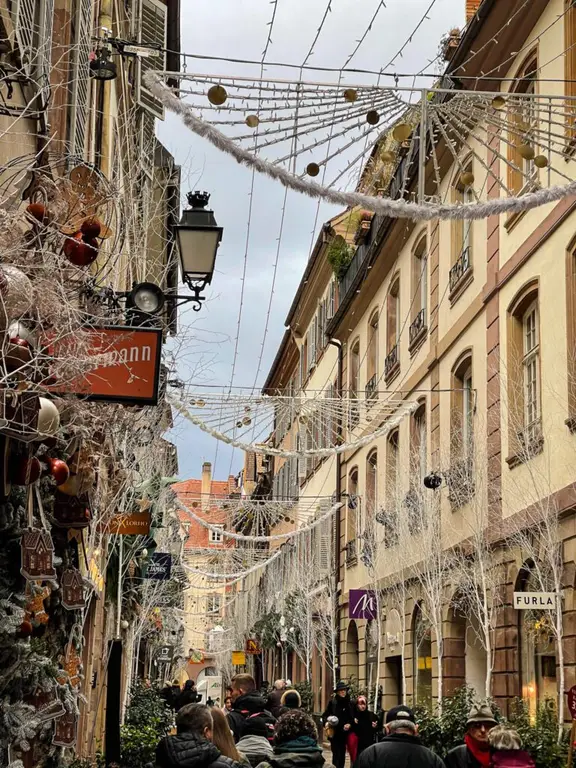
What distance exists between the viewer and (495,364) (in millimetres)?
20391

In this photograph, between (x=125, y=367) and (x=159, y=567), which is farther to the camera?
(x=159, y=567)

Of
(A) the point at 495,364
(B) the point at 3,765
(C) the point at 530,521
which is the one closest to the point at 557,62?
(A) the point at 495,364

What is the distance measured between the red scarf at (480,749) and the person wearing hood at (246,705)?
5.00ft

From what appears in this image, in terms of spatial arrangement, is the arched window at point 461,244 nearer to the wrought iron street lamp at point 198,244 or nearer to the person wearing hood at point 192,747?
the wrought iron street lamp at point 198,244

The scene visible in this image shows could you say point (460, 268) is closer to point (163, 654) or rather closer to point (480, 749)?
point (480, 749)

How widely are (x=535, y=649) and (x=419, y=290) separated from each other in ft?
38.2

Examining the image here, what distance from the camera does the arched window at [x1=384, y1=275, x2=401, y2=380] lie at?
98.1ft

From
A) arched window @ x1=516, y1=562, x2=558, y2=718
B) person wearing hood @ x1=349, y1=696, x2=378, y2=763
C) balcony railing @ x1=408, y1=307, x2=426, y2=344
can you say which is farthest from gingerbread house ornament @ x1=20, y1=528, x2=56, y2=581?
balcony railing @ x1=408, y1=307, x2=426, y2=344

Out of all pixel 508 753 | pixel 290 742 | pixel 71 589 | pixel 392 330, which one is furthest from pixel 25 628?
pixel 392 330

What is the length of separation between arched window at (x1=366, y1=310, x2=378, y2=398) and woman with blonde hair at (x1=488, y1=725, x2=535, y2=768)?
943 inches

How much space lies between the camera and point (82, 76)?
13234mm

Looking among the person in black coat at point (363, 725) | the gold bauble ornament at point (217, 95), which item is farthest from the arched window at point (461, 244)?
the gold bauble ornament at point (217, 95)

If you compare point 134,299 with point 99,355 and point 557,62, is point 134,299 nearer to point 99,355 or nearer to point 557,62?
point 99,355

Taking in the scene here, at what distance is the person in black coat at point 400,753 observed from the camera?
25.7ft
